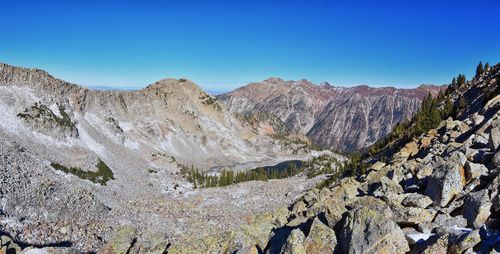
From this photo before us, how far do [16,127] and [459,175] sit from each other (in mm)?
122047

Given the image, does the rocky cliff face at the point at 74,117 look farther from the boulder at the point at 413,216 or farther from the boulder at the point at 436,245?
the boulder at the point at 436,245

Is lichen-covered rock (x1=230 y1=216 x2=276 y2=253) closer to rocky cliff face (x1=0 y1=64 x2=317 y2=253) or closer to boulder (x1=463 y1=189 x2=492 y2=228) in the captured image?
rocky cliff face (x1=0 y1=64 x2=317 y2=253)

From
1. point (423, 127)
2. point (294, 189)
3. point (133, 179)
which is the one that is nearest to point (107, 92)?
point (133, 179)

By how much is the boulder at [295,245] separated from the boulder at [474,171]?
1291cm

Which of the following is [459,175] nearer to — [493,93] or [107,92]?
[493,93]

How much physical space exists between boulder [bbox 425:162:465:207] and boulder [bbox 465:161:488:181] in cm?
39

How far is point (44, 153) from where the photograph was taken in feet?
370

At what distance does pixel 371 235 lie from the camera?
64.5 ft

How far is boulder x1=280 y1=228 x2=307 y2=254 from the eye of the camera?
72.4 ft

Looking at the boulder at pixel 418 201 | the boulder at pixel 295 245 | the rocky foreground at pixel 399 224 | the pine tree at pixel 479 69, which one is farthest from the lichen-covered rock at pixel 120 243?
the pine tree at pixel 479 69

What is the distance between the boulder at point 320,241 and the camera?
22.2m

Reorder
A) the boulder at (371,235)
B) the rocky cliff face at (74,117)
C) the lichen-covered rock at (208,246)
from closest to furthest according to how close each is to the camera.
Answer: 1. the boulder at (371,235)
2. the lichen-covered rock at (208,246)
3. the rocky cliff face at (74,117)

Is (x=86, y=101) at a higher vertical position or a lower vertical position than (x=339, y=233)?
higher

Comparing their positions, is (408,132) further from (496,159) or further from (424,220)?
(424,220)
